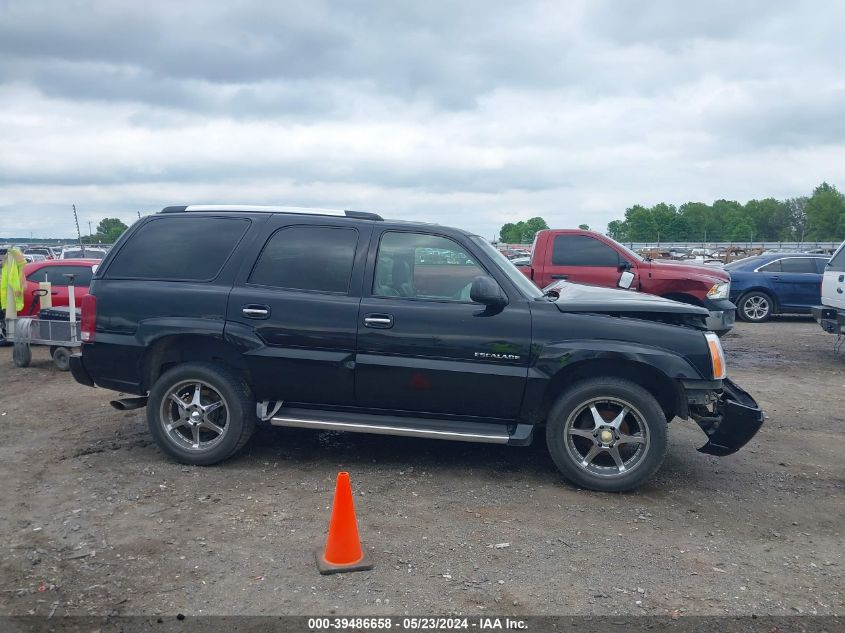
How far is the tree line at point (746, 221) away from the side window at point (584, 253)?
6948 cm

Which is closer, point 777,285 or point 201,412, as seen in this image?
point 201,412

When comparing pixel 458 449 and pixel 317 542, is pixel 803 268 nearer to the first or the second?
pixel 458 449

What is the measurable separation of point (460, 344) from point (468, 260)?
69 cm

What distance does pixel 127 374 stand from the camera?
5.72 meters

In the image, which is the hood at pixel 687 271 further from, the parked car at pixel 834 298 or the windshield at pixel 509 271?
the windshield at pixel 509 271

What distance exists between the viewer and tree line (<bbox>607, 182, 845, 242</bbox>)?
93625 millimetres

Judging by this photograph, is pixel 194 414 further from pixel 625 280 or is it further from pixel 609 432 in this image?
pixel 625 280

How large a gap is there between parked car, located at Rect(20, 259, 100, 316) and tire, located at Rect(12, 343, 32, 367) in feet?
5.38

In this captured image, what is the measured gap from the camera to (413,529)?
451 centimetres

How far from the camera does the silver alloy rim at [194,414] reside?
220 inches

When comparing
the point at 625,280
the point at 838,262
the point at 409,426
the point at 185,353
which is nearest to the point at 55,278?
the point at 185,353

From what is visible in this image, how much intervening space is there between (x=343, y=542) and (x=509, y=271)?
2640mm

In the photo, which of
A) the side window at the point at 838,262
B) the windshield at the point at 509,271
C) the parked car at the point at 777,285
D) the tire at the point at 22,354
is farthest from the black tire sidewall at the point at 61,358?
the parked car at the point at 777,285

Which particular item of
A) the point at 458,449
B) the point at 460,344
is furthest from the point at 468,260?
the point at 458,449
